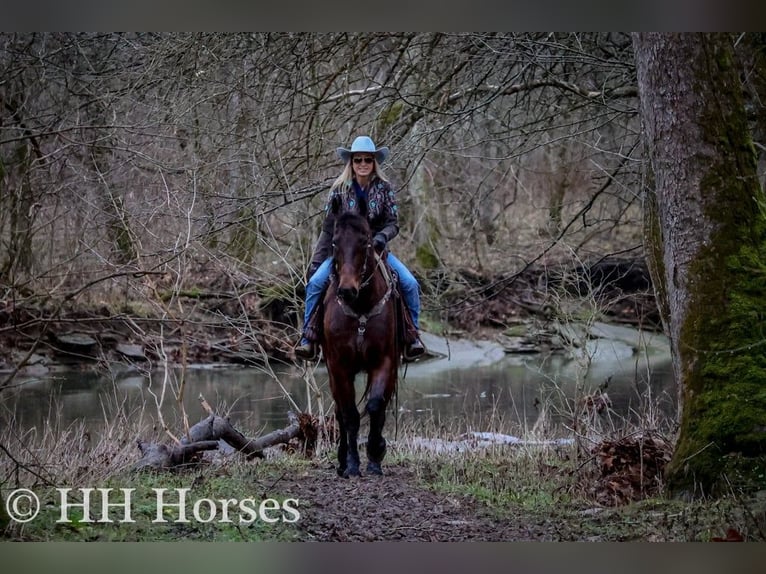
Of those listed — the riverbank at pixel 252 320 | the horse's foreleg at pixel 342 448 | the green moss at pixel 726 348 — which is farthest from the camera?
the riverbank at pixel 252 320

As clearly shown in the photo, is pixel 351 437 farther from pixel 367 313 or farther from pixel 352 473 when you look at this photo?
pixel 367 313

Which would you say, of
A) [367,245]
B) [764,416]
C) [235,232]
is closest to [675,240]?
[764,416]

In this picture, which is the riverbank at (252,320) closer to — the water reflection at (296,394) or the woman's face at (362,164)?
the water reflection at (296,394)

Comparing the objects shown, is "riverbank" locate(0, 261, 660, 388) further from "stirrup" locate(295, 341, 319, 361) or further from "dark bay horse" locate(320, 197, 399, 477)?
"dark bay horse" locate(320, 197, 399, 477)

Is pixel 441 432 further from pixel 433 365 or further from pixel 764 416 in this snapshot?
pixel 433 365

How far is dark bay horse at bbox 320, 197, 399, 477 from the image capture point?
5992 millimetres

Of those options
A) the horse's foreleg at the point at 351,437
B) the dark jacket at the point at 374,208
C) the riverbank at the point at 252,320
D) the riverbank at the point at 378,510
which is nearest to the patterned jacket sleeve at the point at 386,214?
the dark jacket at the point at 374,208

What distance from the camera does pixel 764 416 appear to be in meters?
5.56

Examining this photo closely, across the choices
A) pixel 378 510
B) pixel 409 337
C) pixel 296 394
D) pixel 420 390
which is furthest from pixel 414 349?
pixel 420 390

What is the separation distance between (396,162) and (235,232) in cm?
137

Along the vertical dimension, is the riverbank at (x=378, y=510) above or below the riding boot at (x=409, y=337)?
below

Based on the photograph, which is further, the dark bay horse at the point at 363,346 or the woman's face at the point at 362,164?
the woman's face at the point at 362,164

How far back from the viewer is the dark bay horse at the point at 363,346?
236 inches

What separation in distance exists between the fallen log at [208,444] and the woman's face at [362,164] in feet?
6.55
